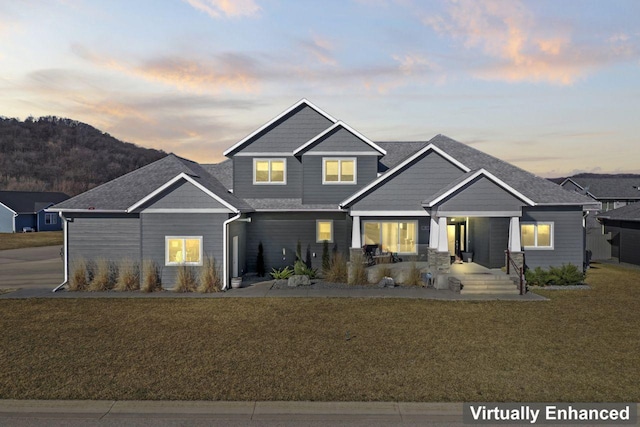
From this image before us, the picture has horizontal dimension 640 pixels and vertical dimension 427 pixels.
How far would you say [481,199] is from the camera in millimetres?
20797

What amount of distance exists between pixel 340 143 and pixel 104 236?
1228 cm

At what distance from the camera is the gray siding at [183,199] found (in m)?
20.2

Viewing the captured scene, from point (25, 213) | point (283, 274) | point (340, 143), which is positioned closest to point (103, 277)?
point (283, 274)

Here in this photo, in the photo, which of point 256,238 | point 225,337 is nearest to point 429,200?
point 256,238

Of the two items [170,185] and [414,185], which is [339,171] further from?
[170,185]

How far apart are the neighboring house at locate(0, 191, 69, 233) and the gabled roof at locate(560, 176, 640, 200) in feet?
230

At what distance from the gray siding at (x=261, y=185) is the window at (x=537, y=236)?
38.5ft

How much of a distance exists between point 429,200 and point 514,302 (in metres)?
6.11

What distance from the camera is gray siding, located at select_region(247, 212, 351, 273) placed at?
24641 mm

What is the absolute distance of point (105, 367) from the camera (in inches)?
393

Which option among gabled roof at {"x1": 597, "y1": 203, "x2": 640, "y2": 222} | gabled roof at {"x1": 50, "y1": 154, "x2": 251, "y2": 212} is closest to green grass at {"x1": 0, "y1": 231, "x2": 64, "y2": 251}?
gabled roof at {"x1": 50, "y1": 154, "x2": 251, "y2": 212}

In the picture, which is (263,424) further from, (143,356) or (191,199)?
(191,199)

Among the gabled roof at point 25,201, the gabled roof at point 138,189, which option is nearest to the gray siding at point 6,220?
the gabled roof at point 25,201

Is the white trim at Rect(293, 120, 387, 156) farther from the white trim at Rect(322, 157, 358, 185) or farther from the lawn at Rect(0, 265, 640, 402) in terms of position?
the lawn at Rect(0, 265, 640, 402)
